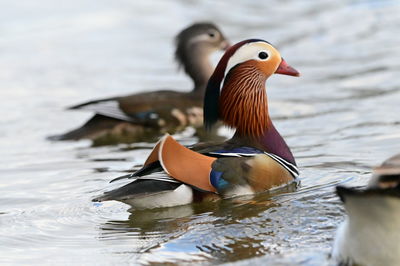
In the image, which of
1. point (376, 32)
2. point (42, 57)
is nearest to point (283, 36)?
point (376, 32)

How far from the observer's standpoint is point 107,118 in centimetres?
895

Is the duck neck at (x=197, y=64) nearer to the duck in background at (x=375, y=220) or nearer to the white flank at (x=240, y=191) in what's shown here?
the white flank at (x=240, y=191)

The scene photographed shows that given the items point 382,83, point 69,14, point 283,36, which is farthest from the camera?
point 69,14

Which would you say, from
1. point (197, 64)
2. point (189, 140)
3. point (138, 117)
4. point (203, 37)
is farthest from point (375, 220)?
point (203, 37)

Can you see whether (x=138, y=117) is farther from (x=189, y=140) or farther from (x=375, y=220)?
(x=375, y=220)

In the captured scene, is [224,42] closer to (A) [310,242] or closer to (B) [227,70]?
(B) [227,70]

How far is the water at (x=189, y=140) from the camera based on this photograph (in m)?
5.17

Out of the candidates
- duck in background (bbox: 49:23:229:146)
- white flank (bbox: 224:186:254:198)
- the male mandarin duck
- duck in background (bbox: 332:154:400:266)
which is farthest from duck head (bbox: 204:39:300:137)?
duck in background (bbox: 332:154:400:266)

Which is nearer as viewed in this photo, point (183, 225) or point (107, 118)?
point (183, 225)

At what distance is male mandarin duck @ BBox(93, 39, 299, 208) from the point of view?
18.7 feet

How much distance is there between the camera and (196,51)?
9664 millimetres

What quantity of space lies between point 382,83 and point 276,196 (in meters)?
4.28

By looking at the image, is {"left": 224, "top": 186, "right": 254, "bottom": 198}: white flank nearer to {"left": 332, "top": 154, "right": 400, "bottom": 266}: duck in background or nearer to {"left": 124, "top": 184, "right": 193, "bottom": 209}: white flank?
{"left": 124, "top": 184, "right": 193, "bottom": 209}: white flank

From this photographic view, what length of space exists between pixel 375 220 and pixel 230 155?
2155 millimetres
